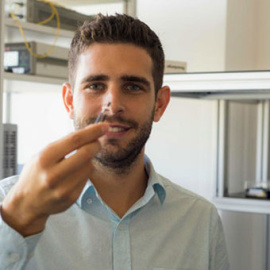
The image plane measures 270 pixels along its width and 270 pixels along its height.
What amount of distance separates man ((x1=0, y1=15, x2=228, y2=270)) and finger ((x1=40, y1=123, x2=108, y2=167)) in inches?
11.0

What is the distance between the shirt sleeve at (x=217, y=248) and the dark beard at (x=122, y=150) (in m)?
0.31

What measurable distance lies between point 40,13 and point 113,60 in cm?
100

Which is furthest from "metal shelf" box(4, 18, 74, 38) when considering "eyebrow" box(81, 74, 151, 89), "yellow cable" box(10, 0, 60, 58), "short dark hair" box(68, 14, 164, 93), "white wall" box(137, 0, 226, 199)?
"eyebrow" box(81, 74, 151, 89)

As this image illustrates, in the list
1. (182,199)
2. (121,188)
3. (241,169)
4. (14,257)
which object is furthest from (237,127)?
(14,257)

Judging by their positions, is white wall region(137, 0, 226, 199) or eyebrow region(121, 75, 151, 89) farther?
white wall region(137, 0, 226, 199)

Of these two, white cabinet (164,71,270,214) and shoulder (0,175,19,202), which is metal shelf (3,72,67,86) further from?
shoulder (0,175,19,202)

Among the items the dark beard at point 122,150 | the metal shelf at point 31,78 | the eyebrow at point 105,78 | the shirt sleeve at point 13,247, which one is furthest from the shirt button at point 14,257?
the metal shelf at point 31,78

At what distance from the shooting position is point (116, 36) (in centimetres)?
112

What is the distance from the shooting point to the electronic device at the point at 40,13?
1.90m

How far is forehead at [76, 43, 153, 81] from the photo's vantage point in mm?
1075

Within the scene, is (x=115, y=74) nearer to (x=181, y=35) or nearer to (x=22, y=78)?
(x=22, y=78)

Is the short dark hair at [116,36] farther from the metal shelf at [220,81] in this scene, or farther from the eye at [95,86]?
the metal shelf at [220,81]

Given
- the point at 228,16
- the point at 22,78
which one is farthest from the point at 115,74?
the point at 228,16

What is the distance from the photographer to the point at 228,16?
2.31 meters
